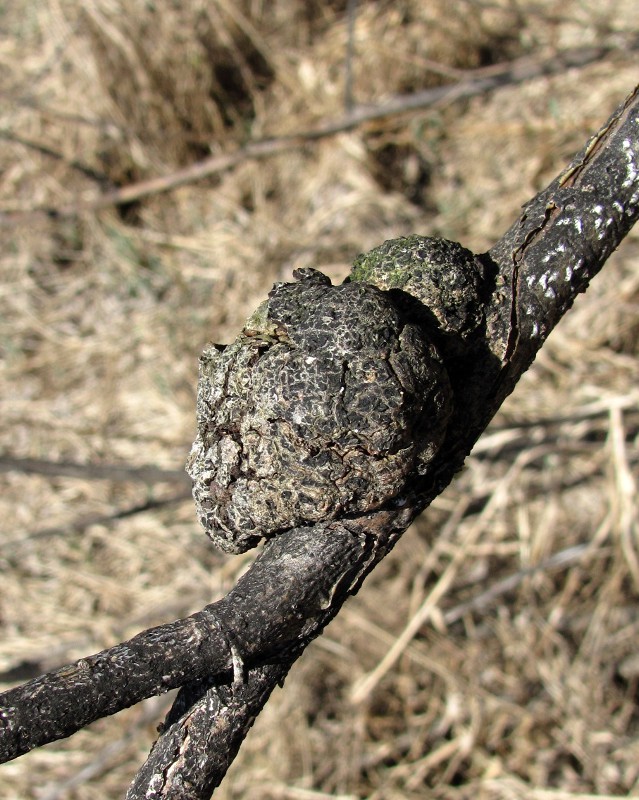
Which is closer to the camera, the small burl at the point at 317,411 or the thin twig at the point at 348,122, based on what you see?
the small burl at the point at 317,411

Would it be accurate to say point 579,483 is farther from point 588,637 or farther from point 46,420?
point 46,420

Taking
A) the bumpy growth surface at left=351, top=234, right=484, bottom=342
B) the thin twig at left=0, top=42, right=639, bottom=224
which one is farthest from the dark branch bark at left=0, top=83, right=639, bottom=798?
the thin twig at left=0, top=42, right=639, bottom=224

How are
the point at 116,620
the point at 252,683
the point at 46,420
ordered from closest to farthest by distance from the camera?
the point at 252,683
the point at 116,620
the point at 46,420

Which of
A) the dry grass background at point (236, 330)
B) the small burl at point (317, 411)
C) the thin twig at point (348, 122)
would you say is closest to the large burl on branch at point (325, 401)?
the small burl at point (317, 411)

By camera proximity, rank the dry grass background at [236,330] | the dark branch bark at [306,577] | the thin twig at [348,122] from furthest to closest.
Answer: the thin twig at [348,122], the dry grass background at [236,330], the dark branch bark at [306,577]

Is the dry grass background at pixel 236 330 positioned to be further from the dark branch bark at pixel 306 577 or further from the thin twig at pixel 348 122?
the dark branch bark at pixel 306 577

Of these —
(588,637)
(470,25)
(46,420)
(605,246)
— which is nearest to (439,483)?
(605,246)
